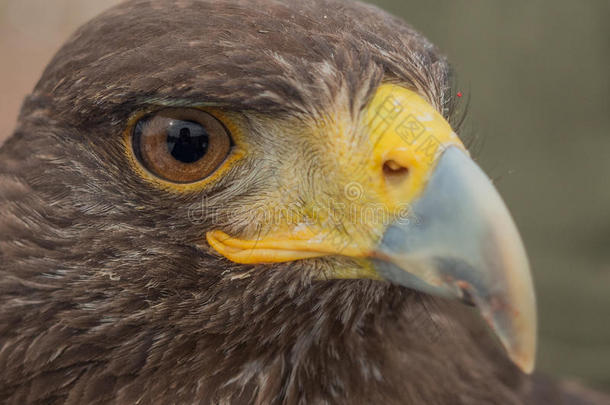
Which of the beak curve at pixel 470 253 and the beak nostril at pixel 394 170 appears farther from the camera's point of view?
the beak nostril at pixel 394 170

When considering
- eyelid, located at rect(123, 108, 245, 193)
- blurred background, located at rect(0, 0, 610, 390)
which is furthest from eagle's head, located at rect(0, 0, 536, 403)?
blurred background, located at rect(0, 0, 610, 390)

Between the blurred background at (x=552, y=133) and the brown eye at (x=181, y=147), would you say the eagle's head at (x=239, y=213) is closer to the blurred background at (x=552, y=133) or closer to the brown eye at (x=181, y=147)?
the brown eye at (x=181, y=147)

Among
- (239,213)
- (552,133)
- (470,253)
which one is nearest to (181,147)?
(239,213)

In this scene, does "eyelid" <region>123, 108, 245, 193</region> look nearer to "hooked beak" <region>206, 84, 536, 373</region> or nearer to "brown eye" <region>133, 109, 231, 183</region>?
"brown eye" <region>133, 109, 231, 183</region>

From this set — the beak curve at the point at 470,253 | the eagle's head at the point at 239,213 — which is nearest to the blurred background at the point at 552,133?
the eagle's head at the point at 239,213

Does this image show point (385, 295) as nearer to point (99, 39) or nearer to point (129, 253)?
point (129, 253)

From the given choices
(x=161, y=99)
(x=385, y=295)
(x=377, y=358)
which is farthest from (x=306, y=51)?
(x=377, y=358)
